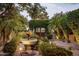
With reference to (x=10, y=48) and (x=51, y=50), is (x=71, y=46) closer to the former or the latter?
(x=51, y=50)

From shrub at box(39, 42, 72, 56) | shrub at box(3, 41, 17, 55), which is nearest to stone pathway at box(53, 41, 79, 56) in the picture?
shrub at box(39, 42, 72, 56)

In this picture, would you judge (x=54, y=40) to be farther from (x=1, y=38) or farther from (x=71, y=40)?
(x=1, y=38)

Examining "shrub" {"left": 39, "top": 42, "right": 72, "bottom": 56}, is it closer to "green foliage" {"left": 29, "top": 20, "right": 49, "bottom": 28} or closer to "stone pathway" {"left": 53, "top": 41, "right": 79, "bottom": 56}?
"stone pathway" {"left": 53, "top": 41, "right": 79, "bottom": 56}

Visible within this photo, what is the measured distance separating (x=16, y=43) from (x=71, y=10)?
0.60 meters

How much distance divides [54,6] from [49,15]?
0.31 feet

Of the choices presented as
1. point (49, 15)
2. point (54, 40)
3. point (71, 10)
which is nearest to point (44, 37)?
point (54, 40)

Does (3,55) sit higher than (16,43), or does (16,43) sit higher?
(16,43)

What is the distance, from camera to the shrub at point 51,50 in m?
1.52

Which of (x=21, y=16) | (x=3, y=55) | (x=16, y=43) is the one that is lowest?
(x=3, y=55)

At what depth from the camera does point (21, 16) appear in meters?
1.53

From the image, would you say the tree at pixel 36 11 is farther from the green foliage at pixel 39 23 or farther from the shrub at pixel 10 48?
the shrub at pixel 10 48

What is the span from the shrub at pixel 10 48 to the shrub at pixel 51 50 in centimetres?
25

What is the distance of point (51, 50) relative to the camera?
1526 millimetres

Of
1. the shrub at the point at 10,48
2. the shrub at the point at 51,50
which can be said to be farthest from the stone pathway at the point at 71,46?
the shrub at the point at 10,48
